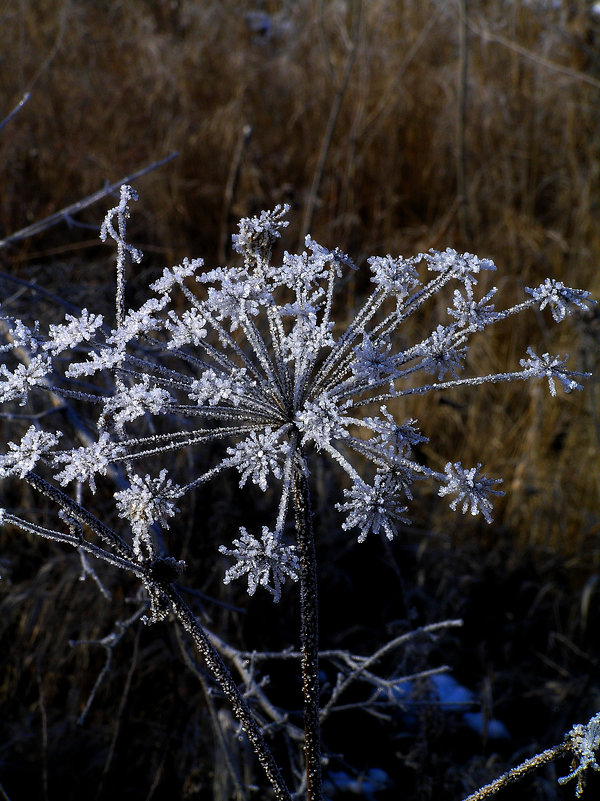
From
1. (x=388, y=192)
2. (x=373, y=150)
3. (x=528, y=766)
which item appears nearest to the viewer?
(x=528, y=766)

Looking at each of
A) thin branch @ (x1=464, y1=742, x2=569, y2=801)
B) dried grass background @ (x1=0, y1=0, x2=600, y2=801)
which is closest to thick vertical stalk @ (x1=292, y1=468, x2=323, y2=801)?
thin branch @ (x1=464, y1=742, x2=569, y2=801)

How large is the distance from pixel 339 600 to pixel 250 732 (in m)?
1.80

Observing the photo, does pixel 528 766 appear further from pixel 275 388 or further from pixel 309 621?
pixel 275 388

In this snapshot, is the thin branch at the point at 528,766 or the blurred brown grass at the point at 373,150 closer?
the thin branch at the point at 528,766

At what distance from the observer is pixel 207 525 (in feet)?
8.08

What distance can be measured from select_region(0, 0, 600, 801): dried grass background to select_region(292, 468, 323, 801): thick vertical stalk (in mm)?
995

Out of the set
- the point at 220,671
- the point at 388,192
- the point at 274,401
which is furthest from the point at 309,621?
the point at 388,192

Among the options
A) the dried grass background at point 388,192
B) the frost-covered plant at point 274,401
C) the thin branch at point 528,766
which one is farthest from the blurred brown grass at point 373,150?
the frost-covered plant at point 274,401

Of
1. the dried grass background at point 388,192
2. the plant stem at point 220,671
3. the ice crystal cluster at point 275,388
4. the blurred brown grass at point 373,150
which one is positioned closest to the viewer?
the ice crystal cluster at point 275,388

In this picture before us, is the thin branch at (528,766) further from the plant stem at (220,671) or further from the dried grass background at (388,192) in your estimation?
the dried grass background at (388,192)

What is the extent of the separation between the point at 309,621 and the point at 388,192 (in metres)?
3.95

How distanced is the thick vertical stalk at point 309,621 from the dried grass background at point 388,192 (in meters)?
1.00

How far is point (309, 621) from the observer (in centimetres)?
98

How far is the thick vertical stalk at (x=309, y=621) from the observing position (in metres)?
0.96
